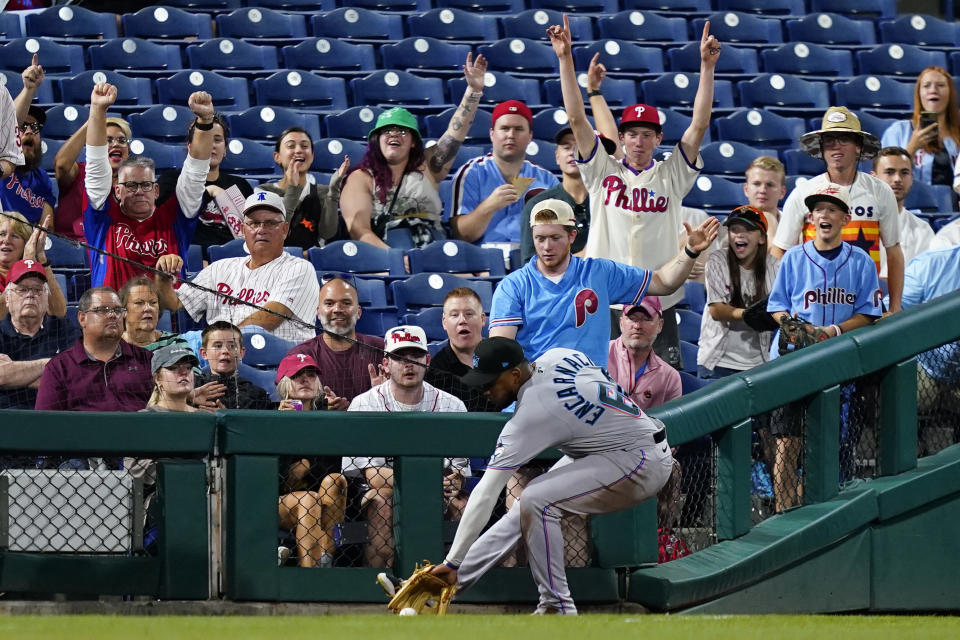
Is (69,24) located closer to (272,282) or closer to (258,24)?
(258,24)

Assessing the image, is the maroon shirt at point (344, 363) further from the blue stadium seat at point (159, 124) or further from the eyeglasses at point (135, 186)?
the blue stadium seat at point (159, 124)

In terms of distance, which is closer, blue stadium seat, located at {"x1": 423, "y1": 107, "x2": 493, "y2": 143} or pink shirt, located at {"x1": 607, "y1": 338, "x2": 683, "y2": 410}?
pink shirt, located at {"x1": 607, "y1": 338, "x2": 683, "y2": 410}

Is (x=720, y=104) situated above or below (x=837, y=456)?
above

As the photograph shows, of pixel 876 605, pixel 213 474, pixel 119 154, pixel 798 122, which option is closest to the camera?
pixel 213 474

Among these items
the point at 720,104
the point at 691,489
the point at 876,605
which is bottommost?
the point at 876,605

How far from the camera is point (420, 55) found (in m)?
11.0

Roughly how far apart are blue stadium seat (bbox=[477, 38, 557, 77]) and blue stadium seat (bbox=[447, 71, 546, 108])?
0.82ft

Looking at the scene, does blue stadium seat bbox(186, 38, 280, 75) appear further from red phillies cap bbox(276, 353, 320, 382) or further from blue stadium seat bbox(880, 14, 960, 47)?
blue stadium seat bbox(880, 14, 960, 47)

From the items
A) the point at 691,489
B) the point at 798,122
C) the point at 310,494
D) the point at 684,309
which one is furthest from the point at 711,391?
the point at 798,122

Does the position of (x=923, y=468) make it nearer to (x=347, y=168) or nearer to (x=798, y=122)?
(x=347, y=168)

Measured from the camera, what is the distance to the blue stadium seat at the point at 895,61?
12.0 metres

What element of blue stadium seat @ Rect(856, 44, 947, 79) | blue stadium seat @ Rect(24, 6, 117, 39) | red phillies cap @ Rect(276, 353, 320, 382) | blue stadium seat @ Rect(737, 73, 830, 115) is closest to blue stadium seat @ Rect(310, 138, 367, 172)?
blue stadium seat @ Rect(24, 6, 117, 39)

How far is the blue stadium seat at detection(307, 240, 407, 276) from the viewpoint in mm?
8172

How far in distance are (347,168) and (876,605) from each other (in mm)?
4133
